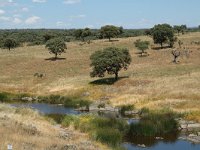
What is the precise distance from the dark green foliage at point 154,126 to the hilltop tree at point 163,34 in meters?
75.6

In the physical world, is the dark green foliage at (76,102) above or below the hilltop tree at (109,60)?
below

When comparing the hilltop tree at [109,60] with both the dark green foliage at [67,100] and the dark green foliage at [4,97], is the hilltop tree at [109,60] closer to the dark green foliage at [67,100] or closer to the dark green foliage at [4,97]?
the dark green foliage at [67,100]

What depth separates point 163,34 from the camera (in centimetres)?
12125

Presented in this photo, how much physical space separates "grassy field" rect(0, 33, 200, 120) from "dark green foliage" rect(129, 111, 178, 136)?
6.65 metres

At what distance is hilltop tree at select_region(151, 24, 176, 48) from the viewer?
12106 centimetres

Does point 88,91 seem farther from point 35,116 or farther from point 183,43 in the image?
point 183,43

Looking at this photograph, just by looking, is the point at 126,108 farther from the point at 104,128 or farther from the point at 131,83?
the point at 104,128

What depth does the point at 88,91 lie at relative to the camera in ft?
237

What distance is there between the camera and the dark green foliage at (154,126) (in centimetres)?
4172

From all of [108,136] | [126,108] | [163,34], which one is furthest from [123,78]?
[163,34]

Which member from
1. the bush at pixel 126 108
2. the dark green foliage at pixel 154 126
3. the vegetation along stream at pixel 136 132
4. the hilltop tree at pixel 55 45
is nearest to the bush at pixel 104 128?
the vegetation along stream at pixel 136 132

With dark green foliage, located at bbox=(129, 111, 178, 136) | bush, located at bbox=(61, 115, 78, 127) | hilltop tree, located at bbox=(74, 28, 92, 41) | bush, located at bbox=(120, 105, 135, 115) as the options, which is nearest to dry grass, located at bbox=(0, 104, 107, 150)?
bush, located at bbox=(61, 115, 78, 127)

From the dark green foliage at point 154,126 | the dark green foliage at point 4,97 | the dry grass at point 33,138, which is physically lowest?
the dark green foliage at point 4,97

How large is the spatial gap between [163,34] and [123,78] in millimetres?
47047
